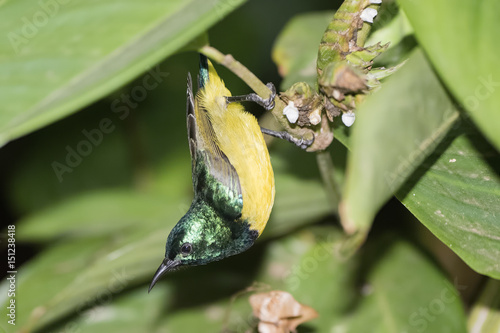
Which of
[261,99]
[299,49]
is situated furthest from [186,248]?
[299,49]

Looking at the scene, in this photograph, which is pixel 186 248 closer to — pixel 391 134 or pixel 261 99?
pixel 261 99

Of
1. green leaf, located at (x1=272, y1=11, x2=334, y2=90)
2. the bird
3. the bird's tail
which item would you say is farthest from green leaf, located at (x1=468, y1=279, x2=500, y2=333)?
the bird's tail

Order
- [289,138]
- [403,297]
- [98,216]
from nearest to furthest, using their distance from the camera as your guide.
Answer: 1. [289,138]
2. [403,297]
3. [98,216]

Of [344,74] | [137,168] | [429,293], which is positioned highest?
[344,74]

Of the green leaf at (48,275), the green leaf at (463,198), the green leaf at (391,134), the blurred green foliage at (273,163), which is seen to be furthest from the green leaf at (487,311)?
the green leaf at (48,275)

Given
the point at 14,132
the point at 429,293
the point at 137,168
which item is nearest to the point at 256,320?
the point at 429,293

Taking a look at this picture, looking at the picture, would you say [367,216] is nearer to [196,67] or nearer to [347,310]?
[347,310]

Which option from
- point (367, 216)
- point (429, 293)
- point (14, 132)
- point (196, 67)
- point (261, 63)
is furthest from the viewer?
point (261, 63)
